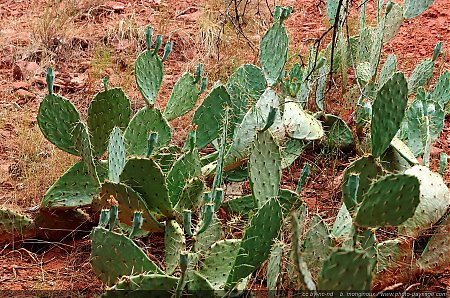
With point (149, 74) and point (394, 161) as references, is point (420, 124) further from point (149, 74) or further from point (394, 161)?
point (149, 74)

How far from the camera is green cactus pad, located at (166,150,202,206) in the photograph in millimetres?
2807

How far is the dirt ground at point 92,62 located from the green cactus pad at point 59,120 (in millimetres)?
420

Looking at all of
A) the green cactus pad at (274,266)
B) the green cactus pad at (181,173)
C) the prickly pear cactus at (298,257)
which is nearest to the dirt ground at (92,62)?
the green cactus pad at (181,173)

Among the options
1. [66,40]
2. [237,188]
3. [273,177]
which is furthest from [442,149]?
[66,40]

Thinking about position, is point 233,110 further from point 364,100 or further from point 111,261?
point 111,261

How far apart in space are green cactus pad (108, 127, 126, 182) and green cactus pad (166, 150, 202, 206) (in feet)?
0.73

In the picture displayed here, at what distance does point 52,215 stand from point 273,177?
98 centimetres

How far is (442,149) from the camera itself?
3.72m

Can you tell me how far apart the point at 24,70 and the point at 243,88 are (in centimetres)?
159

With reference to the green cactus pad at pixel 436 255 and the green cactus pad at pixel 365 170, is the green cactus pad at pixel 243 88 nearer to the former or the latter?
the green cactus pad at pixel 365 170

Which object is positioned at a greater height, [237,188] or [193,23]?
[193,23]

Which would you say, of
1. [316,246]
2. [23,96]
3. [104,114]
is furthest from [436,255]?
[23,96]

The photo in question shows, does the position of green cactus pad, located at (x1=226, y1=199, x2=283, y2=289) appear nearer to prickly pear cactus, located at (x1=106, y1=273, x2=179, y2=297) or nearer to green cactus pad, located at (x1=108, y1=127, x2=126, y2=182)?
prickly pear cactus, located at (x1=106, y1=273, x2=179, y2=297)

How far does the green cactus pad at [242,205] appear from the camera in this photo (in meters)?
2.92
